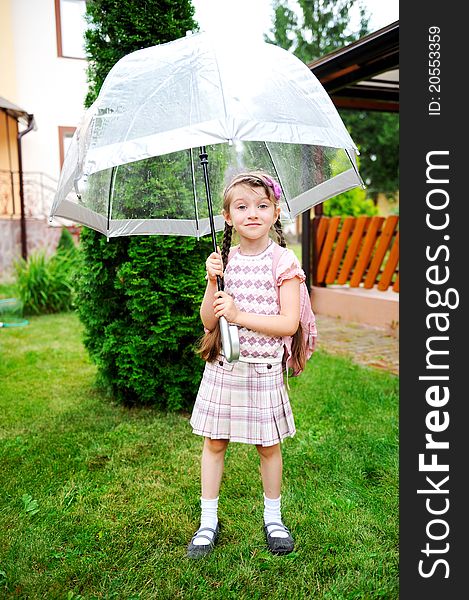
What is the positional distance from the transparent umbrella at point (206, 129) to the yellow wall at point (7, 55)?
10418 mm

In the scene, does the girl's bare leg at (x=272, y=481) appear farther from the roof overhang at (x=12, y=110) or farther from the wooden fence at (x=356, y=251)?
the roof overhang at (x=12, y=110)

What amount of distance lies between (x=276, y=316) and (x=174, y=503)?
47.0 inches

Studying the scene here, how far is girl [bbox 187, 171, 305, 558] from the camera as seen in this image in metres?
2.42

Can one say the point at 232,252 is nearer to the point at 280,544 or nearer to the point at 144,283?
the point at 280,544

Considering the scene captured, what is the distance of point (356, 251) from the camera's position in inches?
319

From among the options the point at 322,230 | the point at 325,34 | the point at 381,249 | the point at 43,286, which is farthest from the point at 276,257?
the point at 325,34

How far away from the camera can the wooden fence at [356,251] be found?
299 inches

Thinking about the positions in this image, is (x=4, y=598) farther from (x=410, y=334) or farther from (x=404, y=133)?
(x=404, y=133)

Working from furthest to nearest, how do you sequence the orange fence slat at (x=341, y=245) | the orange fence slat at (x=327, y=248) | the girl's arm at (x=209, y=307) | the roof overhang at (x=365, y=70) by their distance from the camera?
the orange fence slat at (x=327, y=248) < the orange fence slat at (x=341, y=245) < the roof overhang at (x=365, y=70) < the girl's arm at (x=209, y=307)

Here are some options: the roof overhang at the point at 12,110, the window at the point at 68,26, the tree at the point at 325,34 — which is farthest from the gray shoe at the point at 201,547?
the tree at the point at 325,34

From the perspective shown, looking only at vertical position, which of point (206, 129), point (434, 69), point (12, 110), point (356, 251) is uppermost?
point (12, 110)

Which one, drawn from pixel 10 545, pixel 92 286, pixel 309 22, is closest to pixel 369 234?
pixel 92 286

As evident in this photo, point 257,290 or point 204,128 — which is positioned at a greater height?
point 204,128

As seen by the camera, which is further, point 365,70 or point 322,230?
point 322,230
